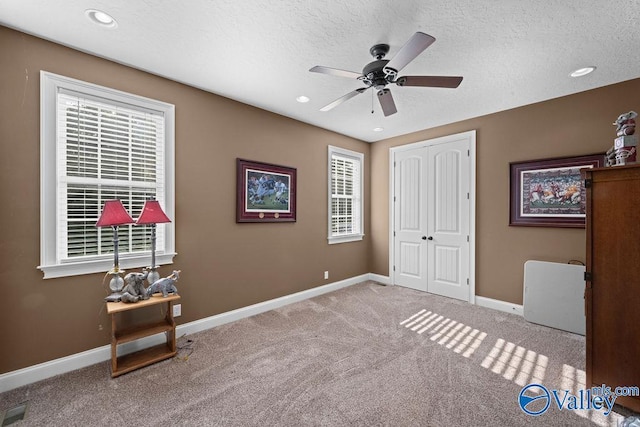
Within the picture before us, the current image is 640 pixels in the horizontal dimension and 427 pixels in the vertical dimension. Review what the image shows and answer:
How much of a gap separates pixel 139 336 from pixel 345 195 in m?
3.48

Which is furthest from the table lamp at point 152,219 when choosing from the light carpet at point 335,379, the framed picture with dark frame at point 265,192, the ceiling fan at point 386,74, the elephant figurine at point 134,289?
the ceiling fan at point 386,74

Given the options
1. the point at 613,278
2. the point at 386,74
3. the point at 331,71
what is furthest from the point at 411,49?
the point at 613,278

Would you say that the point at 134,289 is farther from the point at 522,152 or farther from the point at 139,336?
the point at 522,152

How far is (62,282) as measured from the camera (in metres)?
2.21

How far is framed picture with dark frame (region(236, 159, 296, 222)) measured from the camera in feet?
10.9

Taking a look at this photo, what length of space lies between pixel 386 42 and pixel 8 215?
318 centimetres

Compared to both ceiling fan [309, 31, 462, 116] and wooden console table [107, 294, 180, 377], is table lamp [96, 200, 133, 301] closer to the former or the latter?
wooden console table [107, 294, 180, 377]

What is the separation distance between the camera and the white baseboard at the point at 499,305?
3.44 metres

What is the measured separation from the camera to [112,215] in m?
2.12

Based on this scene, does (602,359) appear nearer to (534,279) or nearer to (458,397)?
(458,397)

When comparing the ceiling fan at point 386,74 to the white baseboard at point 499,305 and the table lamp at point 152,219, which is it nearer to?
the table lamp at point 152,219

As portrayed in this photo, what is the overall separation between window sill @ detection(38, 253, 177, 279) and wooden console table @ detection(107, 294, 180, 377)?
0.36m

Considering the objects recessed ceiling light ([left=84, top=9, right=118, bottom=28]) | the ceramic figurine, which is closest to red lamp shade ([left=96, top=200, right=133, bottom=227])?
the ceramic figurine

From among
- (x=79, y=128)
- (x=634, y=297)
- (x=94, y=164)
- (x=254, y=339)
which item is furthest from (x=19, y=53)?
(x=634, y=297)
